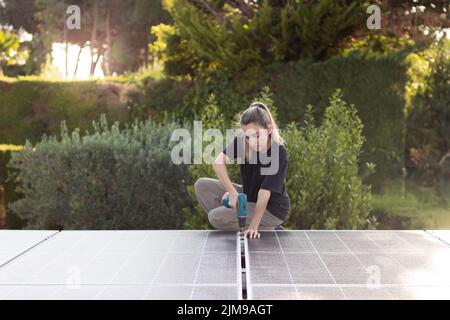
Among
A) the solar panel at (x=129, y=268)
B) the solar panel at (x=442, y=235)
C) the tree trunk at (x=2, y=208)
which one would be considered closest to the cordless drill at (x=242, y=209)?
the solar panel at (x=129, y=268)

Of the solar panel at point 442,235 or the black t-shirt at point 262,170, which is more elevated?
the black t-shirt at point 262,170

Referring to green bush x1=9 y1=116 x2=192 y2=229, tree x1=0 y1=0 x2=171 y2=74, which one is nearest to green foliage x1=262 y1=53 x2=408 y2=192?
green bush x1=9 y1=116 x2=192 y2=229

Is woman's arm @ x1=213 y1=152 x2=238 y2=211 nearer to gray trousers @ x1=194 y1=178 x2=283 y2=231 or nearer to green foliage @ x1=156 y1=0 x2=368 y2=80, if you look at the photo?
gray trousers @ x1=194 y1=178 x2=283 y2=231

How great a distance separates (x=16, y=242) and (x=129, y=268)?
4.77ft

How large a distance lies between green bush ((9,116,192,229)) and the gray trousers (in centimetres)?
203

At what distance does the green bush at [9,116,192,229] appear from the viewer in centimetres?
768

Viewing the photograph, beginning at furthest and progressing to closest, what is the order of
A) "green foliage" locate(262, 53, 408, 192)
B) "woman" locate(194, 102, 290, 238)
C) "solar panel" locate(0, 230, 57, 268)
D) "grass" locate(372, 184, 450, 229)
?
"green foliage" locate(262, 53, 408, 192) → "grass" locate(372, 184, 450, 229) → "woman" locate(194, 102, 290, 238) → "solar panel" locate(0, 230, 57, 268)

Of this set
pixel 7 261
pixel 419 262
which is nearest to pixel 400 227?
pixel 419 262

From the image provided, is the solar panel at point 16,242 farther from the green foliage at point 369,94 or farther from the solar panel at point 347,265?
the green foliage at point 369,94

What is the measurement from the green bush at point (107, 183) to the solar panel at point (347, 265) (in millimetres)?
2912

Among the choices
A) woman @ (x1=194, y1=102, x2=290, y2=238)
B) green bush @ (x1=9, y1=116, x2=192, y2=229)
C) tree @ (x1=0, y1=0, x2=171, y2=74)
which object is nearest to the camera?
woman @ (x1=194, y1=102, x2=290, y2=238)

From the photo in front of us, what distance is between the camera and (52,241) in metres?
4.78

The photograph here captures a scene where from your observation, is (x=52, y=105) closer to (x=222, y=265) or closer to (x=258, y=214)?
(x=258, y=214)

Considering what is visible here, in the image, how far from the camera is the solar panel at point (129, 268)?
3.21 metres
